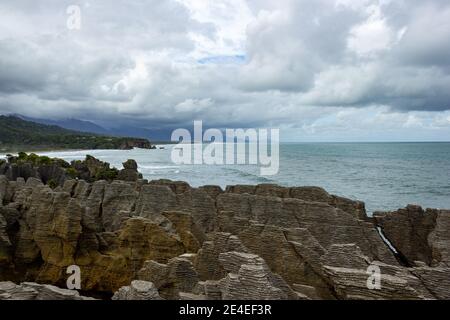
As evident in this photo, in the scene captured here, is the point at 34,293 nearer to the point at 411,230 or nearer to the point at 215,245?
the point at 215,245

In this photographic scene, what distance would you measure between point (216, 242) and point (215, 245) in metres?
0.11

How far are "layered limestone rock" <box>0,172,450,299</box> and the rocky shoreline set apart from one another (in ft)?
0.13

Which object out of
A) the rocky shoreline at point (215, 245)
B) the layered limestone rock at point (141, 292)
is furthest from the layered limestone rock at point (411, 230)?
the layered limestone rock at point (141, 292)

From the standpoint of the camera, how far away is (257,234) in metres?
15.2

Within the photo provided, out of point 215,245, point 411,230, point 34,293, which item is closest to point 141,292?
point 34,293

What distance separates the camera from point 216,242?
1385cm

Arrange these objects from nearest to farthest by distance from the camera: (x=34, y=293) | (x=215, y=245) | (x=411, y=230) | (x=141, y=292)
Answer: (x=141, y=292)
(x=34, y=293)
(x=215, y=245)
(x=411, y=230)

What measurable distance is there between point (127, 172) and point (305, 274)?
128 ft

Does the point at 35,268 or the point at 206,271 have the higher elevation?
the point at 206,271

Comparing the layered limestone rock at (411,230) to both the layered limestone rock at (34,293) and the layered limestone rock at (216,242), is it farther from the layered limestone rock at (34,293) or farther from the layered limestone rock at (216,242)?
the layered limestone rock at (34,293)

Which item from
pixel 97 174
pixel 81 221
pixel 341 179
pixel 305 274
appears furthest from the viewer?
pixel 341 179

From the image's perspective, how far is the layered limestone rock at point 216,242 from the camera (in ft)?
34.2

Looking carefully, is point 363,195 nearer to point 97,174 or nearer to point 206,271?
point 97,174
